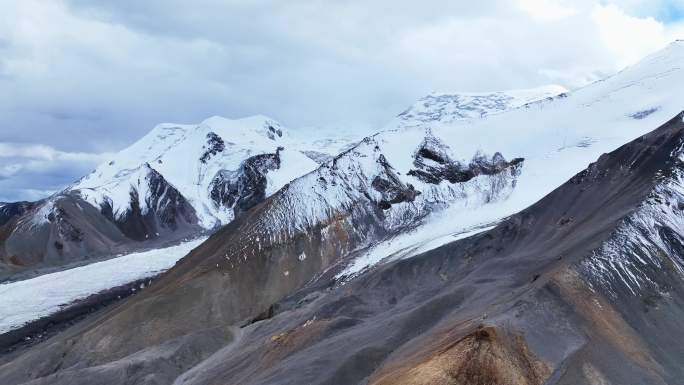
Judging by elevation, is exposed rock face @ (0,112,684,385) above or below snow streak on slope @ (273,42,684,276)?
below

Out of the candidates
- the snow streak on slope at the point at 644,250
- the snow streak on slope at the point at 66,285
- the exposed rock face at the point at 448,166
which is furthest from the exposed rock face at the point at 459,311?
the exposed rock face at the point at 448,166

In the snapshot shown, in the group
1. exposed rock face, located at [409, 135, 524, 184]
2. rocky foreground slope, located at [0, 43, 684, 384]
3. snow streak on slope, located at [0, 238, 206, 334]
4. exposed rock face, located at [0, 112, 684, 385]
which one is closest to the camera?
exposed rock face, located at [0, 112, 684, 385]

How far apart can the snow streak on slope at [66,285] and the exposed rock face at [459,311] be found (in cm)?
2237

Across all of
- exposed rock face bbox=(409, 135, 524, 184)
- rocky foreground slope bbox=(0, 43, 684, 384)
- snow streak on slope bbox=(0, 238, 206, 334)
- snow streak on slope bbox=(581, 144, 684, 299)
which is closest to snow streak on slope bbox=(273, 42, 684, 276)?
exposed rock face bbox=(409, 135, 524, 184)

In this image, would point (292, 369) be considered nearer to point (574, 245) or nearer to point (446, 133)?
point (574, 245)

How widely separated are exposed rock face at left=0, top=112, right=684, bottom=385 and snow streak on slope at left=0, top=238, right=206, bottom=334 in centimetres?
2237

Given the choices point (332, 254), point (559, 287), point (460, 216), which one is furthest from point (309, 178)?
point (559, 287)

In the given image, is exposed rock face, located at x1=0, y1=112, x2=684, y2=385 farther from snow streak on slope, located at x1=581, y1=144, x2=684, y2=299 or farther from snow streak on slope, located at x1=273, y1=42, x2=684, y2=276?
snow streak on slope, located at x1=273, y1=42, x2=684, y2=276

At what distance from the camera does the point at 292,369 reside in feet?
151

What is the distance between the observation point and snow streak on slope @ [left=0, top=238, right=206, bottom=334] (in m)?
114

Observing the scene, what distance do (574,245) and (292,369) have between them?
25607 millimetres

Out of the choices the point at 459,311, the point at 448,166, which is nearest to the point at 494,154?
the point at 448,166

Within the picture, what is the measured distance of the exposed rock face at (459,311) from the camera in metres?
36.3

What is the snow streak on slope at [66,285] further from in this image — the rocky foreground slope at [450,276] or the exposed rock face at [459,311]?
the exposed rock face at [459,311]
